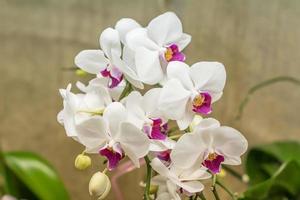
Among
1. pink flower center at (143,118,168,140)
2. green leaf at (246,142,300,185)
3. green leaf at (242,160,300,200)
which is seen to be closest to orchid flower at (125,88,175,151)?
pink flower center at (143,118,168,140)

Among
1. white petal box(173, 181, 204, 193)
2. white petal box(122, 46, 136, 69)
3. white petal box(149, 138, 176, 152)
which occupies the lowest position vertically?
white petal box(173, 181, 204, 193)

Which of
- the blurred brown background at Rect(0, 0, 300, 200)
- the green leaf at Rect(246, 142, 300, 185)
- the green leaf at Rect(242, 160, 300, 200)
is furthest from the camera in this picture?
the blurred brown background at Rect(0, 0, 300, 200)

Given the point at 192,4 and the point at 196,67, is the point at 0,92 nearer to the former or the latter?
the point at 192,4

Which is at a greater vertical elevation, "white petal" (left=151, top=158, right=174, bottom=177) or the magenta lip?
the magenta lip

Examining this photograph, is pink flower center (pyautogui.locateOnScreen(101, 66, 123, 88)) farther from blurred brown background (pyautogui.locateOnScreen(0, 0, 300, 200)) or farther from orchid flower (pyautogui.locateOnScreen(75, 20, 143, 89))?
blurred brown background (pyautogui.locateOnScreen(0, 0, 300, 200))

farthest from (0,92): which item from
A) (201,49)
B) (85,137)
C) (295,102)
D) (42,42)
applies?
(85,137)

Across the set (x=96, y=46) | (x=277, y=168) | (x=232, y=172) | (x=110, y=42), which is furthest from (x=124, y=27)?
(x=96, y=46)

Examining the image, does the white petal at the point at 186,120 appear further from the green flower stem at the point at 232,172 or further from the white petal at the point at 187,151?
the green flower stem at the point at 232,172
